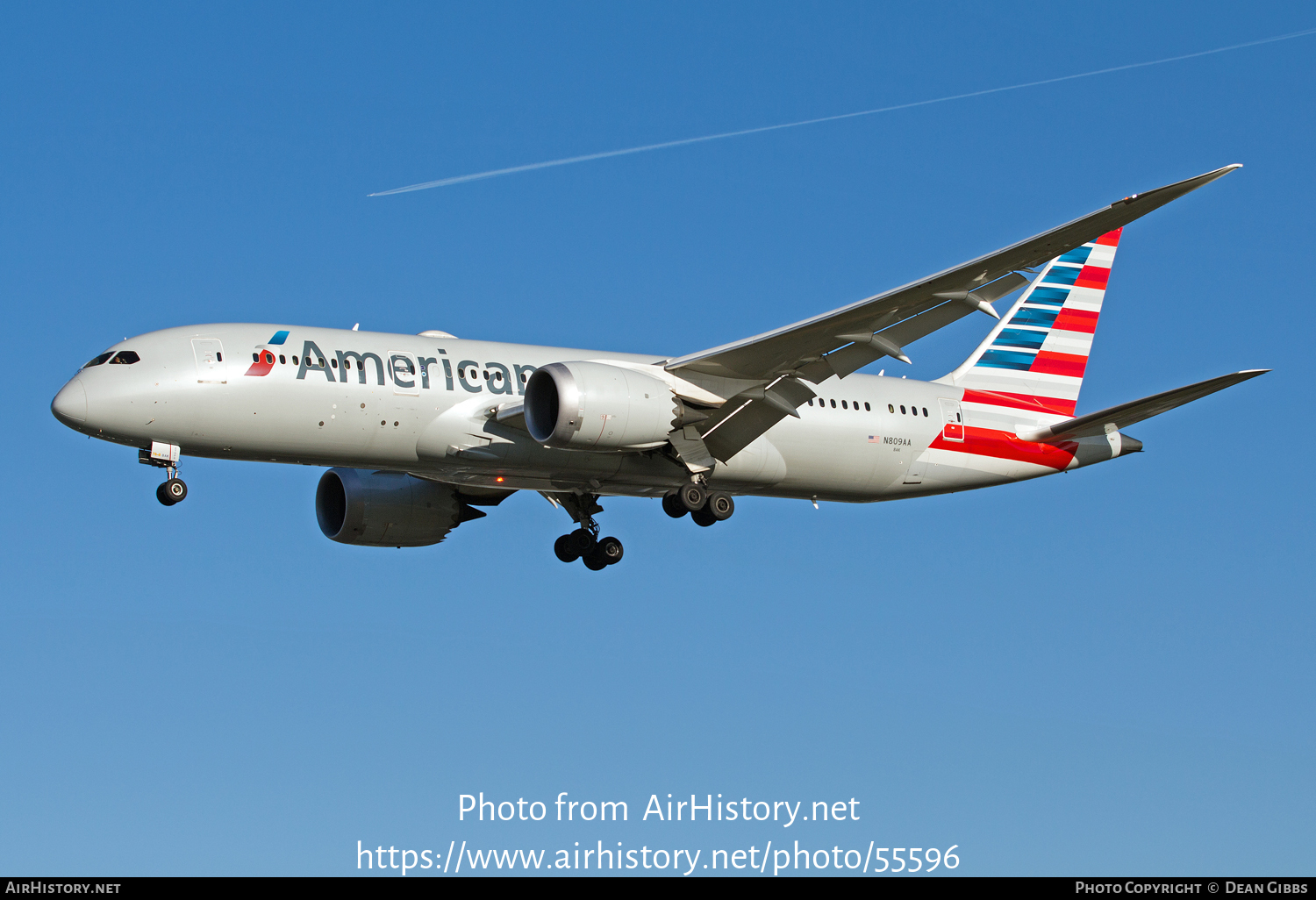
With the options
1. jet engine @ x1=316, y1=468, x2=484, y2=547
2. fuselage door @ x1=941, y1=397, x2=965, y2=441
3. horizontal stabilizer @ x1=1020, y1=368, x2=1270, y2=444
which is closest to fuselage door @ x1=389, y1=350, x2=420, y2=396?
jet engine @ x1=316, y1=468, x2=484, y2=547

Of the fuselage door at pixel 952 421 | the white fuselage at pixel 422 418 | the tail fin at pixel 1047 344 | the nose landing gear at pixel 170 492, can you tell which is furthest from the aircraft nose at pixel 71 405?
the tail fin at pixel 1047 344

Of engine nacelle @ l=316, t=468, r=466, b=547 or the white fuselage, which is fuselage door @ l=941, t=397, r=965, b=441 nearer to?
the white fuselage

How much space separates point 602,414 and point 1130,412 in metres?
11.9

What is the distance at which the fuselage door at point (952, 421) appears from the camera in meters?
37.1

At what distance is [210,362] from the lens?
30359 millimetres

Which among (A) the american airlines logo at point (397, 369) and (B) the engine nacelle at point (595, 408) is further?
(A) the american airlines logo at point (397, 369)

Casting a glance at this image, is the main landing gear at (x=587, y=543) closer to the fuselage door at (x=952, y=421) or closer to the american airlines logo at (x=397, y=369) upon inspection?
the american airlines logo at (x=397, y=369)

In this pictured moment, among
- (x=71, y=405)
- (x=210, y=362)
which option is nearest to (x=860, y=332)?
(x=210, y=362)

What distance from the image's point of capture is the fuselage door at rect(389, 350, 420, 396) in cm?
3147

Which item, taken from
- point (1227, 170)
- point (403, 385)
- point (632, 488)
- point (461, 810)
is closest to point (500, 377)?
point (403, 385)

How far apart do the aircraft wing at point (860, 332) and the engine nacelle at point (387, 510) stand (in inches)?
308

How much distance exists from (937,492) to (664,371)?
834cm

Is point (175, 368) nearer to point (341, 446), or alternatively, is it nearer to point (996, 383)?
point (341, 446)

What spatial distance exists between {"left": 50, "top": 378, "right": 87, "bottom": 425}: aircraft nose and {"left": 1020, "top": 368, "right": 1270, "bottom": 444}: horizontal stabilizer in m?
21.1
